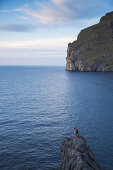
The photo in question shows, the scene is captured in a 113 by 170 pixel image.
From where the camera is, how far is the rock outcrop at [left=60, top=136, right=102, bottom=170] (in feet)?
76.7

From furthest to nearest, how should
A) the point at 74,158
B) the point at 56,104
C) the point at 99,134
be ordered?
the point at 56,104 < the point at 99,134 < the point at 74,158

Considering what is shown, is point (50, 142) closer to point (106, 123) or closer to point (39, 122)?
point (39, 122)

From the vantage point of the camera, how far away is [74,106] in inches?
2800

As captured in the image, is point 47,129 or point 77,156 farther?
point 47,129

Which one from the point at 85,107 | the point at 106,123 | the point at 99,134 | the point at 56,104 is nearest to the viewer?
the point at 99,134

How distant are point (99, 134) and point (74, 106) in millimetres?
27191

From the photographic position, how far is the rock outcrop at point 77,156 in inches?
921

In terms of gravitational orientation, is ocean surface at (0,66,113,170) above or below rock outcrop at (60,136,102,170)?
below

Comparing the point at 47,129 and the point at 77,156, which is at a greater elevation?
the point at 77,156

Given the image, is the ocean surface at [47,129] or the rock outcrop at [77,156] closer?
the rock outcrop at [77,156]

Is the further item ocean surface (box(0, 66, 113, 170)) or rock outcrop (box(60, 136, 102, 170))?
ocean surface (box(0, 66, 113, 170))

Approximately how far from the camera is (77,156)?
2430 cm

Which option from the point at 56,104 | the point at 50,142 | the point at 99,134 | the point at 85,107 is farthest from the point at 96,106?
the point at 50,142

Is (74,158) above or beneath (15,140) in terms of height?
above
